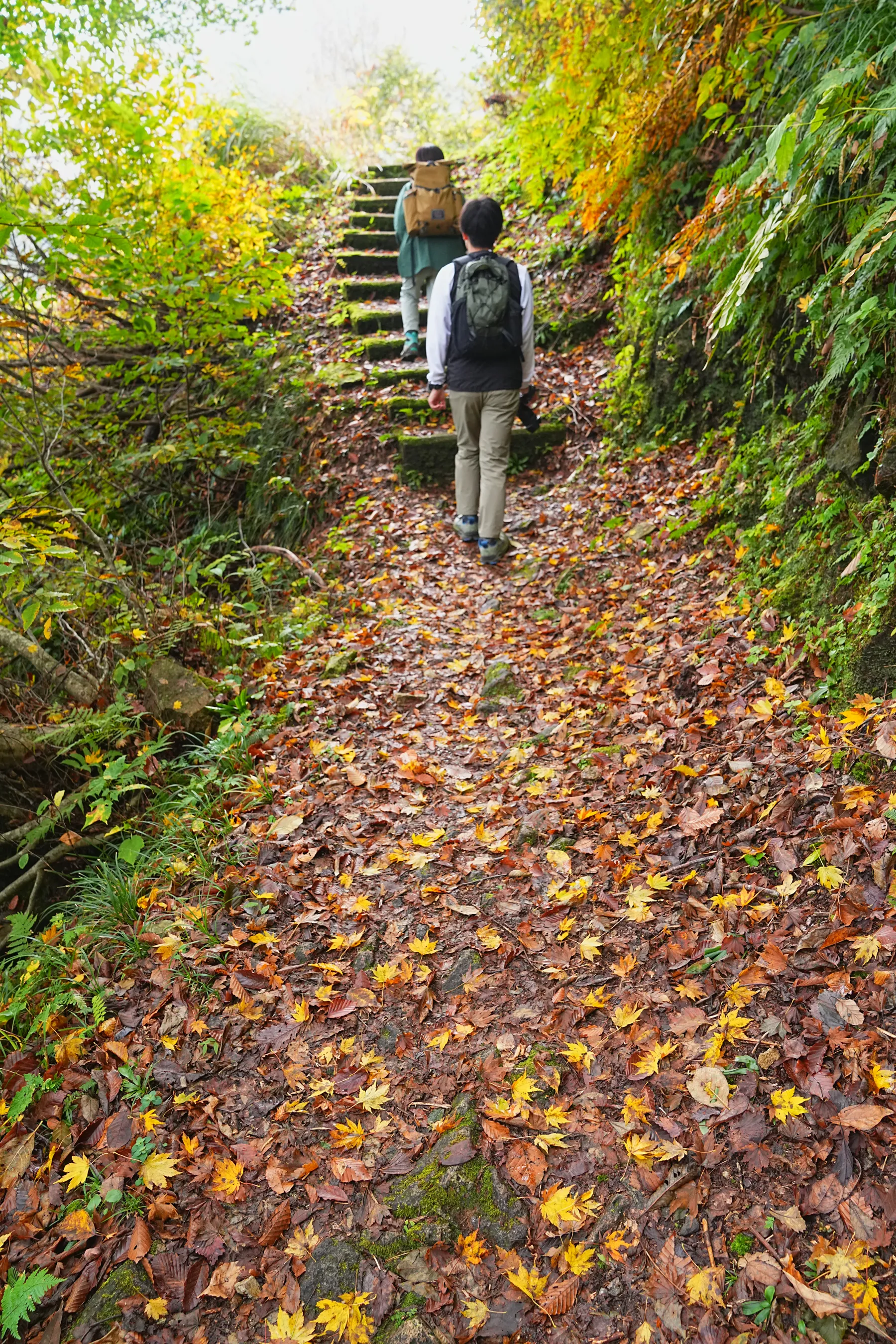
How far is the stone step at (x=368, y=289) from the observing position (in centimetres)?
935

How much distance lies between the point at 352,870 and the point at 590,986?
1.26 metres

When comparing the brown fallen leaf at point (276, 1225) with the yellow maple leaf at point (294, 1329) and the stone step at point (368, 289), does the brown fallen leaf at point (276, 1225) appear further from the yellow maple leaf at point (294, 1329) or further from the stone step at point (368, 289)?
the stone step at point (368, 289)

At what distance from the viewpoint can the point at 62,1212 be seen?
226cm

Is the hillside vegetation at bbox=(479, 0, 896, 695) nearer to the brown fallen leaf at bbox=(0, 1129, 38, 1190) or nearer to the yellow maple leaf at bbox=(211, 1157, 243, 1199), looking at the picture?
the yellow maple leaf at bbox=(211, 1157, 243, 1199)

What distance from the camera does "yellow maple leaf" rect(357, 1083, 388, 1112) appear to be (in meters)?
2.48

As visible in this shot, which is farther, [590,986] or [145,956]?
[145,956]

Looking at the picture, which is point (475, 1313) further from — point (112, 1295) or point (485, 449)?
point (485, 449)

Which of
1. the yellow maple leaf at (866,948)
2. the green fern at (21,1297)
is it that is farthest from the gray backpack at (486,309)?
the green fern at (21,1297)

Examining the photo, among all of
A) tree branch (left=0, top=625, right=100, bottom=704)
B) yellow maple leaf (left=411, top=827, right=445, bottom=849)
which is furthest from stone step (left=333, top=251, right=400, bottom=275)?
yellow maple leaf (left=411, top=827, right=445, bottom=849)

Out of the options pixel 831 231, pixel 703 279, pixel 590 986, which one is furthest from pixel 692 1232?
pixel 703 279

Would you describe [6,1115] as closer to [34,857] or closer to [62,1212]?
[62,1212]

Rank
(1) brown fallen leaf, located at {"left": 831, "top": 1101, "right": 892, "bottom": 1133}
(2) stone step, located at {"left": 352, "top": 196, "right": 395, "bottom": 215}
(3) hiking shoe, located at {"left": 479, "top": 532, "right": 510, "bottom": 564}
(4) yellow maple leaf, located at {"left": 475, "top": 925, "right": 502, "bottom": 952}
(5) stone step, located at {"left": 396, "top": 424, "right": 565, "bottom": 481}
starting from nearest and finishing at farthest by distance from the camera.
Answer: (1) brown fallen leaf, located at {"left": 831, "top": 1101, "right": 892, "bottom": 1133} → (4) yellow maple leaf, located at {"left": 475, "top": 925, "right": 502, "bottom": 952} → (3) hiking shoe, located at {"left": 479, "top": 532, "right": 510, "bottom": 564} → (5) stone step, located at {"left": 396, "top": 424, "right": 565, "bottom": 481} → (2) stone step, located at {"left": 352, "top": 196, "right": 395, "bottom": 215}

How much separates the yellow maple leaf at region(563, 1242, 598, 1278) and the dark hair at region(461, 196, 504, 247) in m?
5.66

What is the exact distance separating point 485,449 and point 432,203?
10.8 ft
